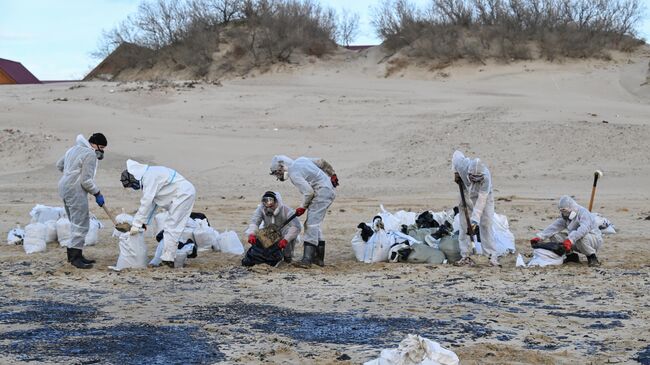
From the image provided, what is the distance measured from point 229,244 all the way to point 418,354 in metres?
6.73

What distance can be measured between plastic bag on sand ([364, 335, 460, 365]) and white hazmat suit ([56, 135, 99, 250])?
19.7 feet

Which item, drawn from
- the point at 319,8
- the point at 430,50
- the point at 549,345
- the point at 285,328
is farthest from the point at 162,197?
the point at 319,8

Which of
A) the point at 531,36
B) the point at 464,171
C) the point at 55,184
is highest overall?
the point at 531,36

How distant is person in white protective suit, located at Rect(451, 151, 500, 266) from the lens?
444 inches

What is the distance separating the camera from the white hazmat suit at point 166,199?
11.1 meters

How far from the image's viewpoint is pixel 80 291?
1005 cm

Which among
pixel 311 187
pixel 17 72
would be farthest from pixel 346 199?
pixel 17 72

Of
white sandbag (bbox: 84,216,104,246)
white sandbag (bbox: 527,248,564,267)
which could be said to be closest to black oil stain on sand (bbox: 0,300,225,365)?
white sandbag (bbox: 84,216,104,246)

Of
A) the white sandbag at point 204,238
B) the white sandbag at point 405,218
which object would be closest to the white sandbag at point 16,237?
the white sandbag at point 204,238

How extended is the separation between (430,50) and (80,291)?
22484 mm

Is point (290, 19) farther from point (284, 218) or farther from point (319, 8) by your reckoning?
point (284, 218)

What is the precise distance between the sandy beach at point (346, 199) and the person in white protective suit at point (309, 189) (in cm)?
42

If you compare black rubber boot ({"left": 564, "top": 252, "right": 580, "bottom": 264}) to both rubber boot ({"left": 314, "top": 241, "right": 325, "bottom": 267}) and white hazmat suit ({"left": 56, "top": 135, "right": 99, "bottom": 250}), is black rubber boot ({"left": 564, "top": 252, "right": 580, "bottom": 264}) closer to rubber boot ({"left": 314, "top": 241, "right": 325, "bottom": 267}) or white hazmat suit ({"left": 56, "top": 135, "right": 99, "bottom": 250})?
rubber boot ({"left": 314, "top": 241, "right": 325, "bottom": 267})

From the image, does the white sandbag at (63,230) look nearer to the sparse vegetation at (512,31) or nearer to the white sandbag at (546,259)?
the white sandbag at (546,259)
